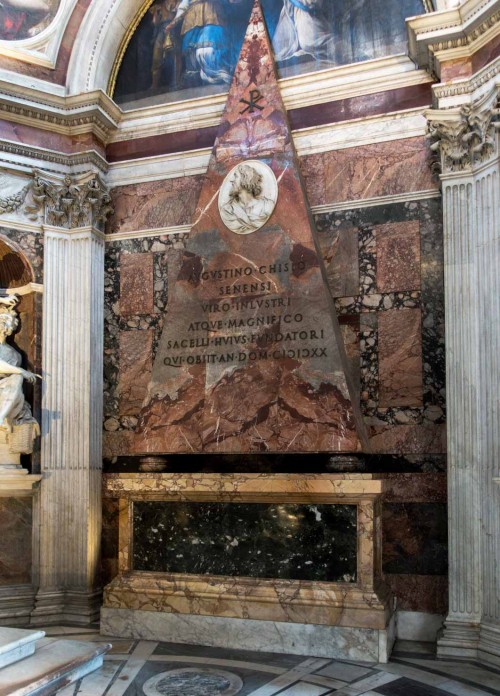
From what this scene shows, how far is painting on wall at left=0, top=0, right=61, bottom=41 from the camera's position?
784 cm

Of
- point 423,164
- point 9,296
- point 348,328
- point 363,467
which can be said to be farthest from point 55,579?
point 423,164

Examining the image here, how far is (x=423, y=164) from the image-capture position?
6883 mm

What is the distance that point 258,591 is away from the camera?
19.7 feet

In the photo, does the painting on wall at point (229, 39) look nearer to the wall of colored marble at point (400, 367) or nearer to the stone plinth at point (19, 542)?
the wall of colored marble at point (400, 367)

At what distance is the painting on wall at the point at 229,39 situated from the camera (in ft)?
23.9

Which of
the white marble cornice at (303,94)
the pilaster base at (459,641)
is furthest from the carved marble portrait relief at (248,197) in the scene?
the pilaster base at (459,641)

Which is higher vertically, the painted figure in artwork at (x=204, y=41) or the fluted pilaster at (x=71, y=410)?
the painted figure in artwork at (x=204, y=41)

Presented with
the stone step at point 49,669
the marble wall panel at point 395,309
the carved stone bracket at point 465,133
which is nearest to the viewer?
the stone step at point 49,669

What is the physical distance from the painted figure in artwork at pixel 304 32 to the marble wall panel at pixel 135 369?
3395 mm

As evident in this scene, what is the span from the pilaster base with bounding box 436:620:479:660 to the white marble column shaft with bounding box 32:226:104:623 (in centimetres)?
344

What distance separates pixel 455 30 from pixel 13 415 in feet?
18.4

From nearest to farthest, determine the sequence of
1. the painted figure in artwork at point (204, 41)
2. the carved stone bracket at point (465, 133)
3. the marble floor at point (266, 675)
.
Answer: the marble floor at point (266, 675) → the carved stone bracket at point (465, 133) → the painted figure in artwork at point (204, 41)

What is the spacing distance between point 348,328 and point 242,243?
1328 mm

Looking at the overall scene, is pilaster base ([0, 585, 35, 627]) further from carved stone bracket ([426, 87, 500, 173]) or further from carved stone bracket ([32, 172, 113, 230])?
carved stone bracket ([426, 87, 500, 173])
